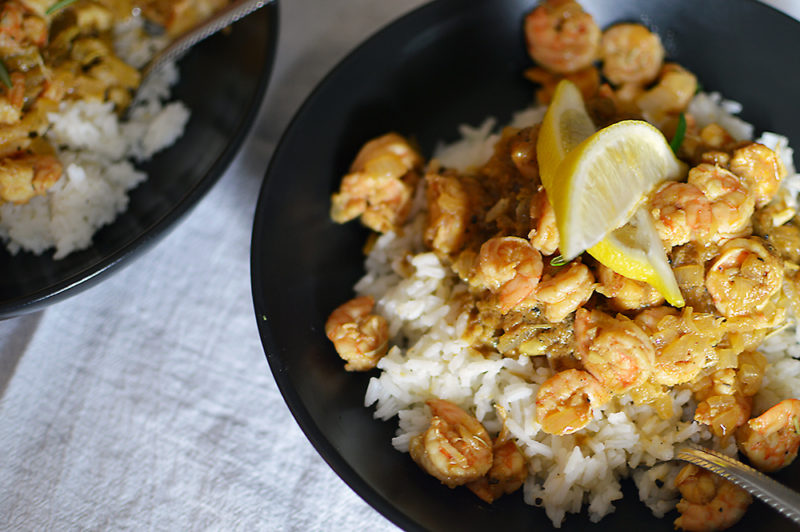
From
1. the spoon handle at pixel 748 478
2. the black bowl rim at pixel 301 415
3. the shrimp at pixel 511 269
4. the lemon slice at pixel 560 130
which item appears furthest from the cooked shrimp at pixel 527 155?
the spoon handle at pixel 748 478

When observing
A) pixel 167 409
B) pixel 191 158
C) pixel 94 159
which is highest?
pixel 191 158

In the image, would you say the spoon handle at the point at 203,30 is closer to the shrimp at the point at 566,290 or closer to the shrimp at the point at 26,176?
the shrimp at the point at 26,176

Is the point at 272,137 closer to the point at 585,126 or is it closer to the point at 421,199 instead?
the point at 421,199

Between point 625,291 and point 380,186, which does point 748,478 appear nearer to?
point 625,291

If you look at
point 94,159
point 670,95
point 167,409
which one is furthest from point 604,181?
point 94,159

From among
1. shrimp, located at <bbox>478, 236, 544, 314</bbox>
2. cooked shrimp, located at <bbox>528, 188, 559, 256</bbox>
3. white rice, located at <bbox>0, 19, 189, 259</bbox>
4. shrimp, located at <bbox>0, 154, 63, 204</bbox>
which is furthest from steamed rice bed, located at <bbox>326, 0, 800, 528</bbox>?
shrimp, located at <bbox>0, 154, 63, 204</bbox>

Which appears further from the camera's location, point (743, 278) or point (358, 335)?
point (358, 335)
